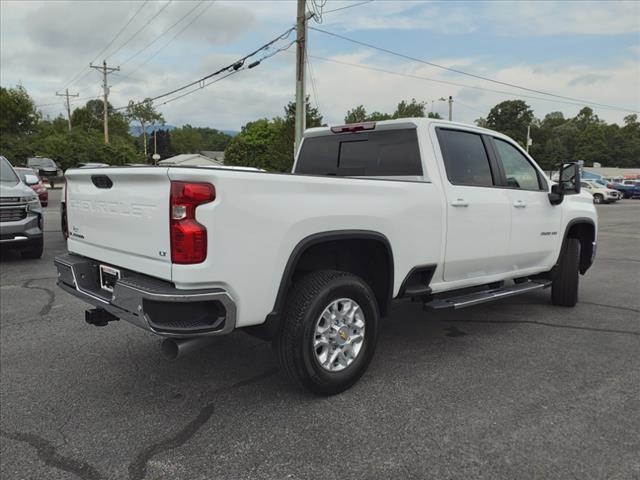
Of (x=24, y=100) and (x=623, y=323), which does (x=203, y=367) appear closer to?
(x=623, y=323)

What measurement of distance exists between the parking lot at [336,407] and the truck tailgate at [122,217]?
2.40ft

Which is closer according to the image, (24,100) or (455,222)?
(455,222)

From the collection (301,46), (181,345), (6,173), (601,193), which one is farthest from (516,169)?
(601,193)

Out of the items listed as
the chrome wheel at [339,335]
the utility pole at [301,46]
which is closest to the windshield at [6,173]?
the chrome wheel at [339,335]

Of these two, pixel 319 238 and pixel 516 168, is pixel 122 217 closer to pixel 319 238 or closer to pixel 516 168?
pixel 319 238

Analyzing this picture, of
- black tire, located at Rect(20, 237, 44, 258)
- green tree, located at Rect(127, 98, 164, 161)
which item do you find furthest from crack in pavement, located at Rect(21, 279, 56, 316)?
green tree, located at Rect(127, 98, 164, 161)

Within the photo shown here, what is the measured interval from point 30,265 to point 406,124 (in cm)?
693

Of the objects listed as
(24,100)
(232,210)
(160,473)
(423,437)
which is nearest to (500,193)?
(423,437)

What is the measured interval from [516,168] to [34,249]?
7834mm

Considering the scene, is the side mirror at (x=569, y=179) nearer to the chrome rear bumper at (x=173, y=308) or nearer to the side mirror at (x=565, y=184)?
the side mirror at (x=565, y=184)

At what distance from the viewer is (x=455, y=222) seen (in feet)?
13.7

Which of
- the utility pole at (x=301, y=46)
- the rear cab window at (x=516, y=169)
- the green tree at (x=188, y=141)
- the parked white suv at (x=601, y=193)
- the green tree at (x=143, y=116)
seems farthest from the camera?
the green tree at (x=188, y=141)

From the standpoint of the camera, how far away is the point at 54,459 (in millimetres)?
2756

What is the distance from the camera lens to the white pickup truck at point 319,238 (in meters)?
2.81
